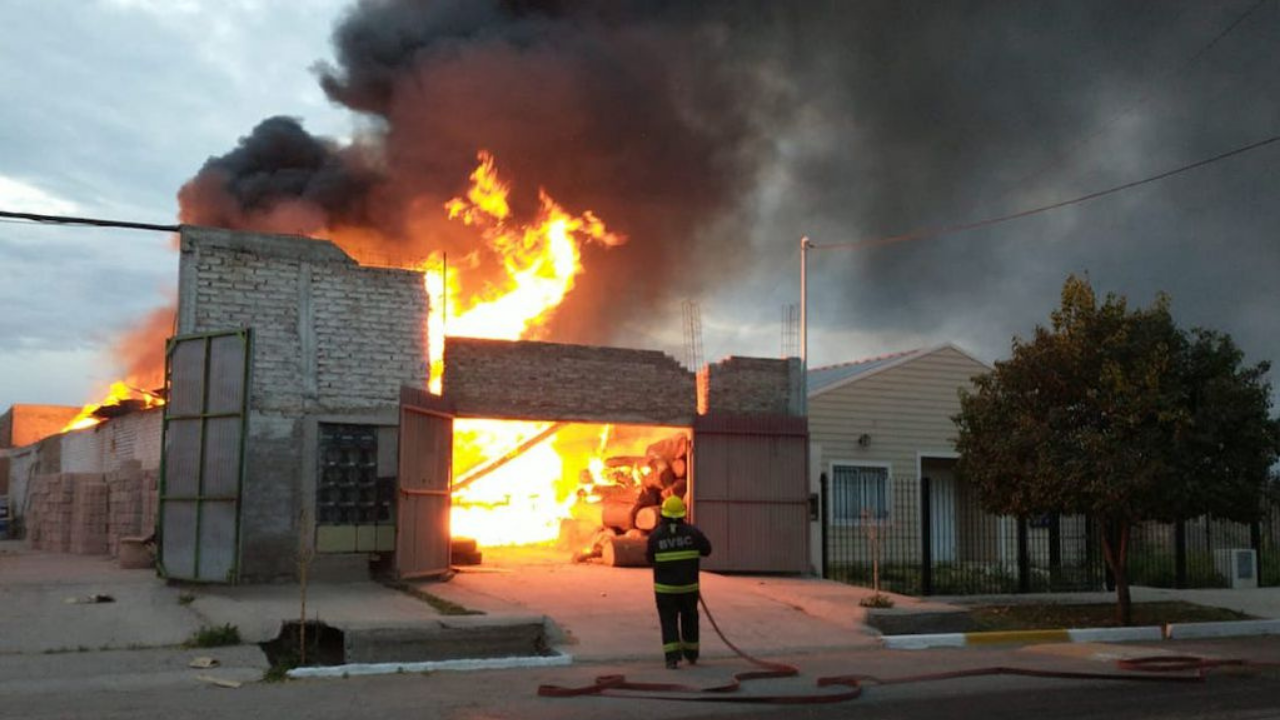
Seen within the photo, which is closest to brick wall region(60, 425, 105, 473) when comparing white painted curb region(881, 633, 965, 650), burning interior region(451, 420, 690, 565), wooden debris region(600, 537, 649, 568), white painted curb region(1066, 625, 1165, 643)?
burning interior region(451, 420, 690, 565)

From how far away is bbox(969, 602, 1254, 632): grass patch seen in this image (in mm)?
14211

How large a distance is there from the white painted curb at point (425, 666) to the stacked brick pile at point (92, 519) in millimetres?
11474

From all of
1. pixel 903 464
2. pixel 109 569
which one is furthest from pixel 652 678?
pixel 903 464

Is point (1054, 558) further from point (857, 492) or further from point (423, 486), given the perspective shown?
point (423, 486)

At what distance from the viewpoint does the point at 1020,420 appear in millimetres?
Result: 14039

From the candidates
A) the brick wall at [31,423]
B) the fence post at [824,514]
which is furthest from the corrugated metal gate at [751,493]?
the brick wall at [31,423]

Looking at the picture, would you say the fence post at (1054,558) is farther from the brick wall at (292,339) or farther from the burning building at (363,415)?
the brick wall at (292,339)

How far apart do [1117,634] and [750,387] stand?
6772 mm

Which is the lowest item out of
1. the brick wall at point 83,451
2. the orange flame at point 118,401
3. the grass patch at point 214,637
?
the grass patch at point 214,637

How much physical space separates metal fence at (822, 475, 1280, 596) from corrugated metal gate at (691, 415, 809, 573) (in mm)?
542

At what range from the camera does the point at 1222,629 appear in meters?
14.3

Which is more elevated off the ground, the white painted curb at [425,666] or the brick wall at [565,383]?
the brick wall at [565,383]

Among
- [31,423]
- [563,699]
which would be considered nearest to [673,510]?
[563,699]

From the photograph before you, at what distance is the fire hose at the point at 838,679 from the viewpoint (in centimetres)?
880
